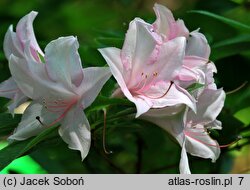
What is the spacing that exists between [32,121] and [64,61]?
106 mm

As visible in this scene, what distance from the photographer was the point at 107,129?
93cm

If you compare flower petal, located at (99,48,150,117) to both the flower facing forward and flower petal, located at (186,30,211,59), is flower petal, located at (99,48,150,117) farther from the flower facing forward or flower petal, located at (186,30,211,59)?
flower petal, located at (186,30,211,59)

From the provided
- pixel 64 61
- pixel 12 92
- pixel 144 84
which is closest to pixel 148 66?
pixel 144 84

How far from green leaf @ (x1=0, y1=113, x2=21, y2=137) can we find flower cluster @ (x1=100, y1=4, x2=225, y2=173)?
0.17 metres

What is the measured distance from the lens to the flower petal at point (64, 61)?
779 mm

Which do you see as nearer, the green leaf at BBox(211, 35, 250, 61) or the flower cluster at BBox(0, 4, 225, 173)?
the flower cluster at BBox(0, 4, 225, 173)

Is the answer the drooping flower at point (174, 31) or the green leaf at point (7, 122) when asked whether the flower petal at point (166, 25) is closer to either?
the drooping flower at point (174, 31)

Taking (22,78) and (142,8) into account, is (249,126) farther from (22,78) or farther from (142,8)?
(142,8)

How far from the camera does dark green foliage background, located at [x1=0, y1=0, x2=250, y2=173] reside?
885mm

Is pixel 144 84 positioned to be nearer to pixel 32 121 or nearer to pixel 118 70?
pixel 118 70

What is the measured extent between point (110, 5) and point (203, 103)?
114cm

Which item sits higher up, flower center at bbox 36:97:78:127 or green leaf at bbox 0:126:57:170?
flower center at bbox 36:97:78:127

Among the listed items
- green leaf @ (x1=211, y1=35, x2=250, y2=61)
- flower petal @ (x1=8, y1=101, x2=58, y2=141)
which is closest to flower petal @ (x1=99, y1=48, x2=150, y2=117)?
flower petal @ (x1=8, y1=101, x2=58, y2=141)

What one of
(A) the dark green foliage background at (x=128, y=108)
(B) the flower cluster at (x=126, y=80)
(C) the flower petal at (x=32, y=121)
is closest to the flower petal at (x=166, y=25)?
(B) the flower cluster at (x=126, y=80)
